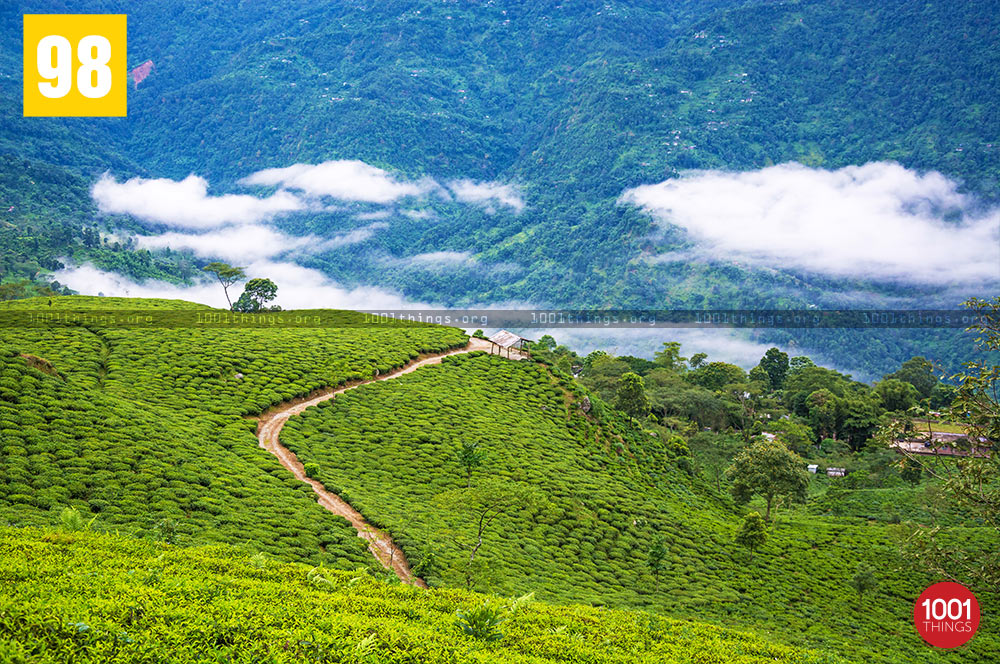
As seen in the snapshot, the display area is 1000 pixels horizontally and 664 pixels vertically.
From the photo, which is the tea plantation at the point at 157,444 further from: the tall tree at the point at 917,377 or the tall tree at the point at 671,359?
the tall tree at the point at 917,377

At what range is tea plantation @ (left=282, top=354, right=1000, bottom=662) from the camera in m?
24.0

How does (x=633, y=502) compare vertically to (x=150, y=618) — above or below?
below

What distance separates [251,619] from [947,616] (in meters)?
26.4

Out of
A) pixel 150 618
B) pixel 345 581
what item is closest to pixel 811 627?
pixel 345 581

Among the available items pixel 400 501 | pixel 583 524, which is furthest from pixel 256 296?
pixel 583 524

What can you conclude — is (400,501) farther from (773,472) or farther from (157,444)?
(773,472)

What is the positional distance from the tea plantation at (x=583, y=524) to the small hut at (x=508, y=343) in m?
7.03

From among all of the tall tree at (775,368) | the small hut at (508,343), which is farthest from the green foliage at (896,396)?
the small hut at (508,343)

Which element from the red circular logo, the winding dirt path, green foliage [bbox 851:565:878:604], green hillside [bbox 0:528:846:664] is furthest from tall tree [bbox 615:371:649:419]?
green hillside [bbox 0:528:846:664]

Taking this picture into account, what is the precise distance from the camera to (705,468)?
Answer: 55375 millimetres

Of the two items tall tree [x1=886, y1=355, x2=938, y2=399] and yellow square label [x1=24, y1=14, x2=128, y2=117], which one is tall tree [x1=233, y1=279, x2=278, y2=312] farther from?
tall tree [x1=886, y1=355, x2=938, y2=399]

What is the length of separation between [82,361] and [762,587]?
111 feet

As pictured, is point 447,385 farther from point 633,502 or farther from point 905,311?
point 905,311

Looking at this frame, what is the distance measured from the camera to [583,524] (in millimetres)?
29453
